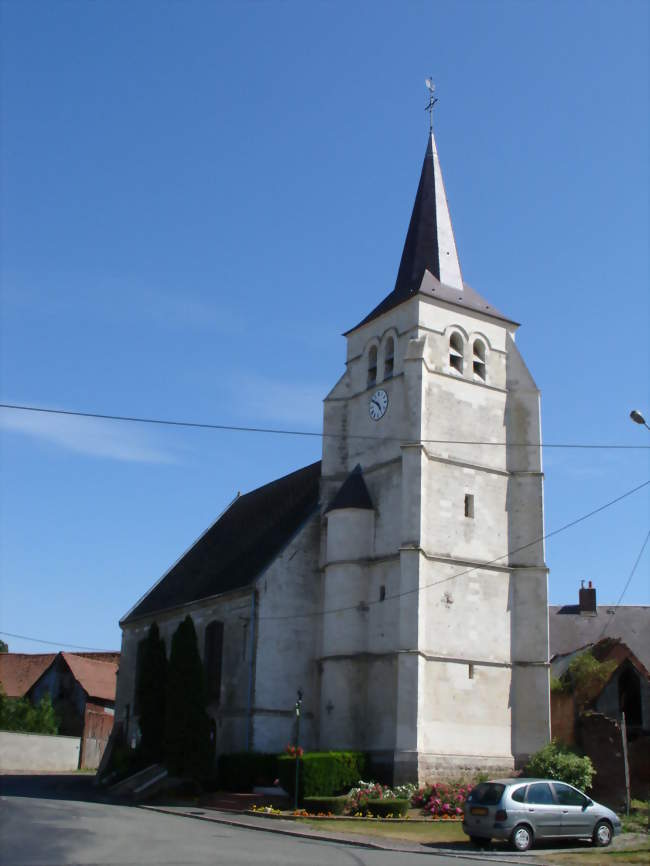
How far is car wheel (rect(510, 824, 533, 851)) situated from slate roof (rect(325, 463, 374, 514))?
14.1m

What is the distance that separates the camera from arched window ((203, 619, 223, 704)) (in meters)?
33.9

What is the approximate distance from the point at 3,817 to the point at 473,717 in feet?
46.3

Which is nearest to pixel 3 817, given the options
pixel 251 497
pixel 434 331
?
pixel 434 331

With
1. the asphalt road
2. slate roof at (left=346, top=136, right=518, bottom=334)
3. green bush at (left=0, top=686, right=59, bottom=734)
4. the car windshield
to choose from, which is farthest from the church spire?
green bush at (left=0, top=686, right=59, bottom=734)

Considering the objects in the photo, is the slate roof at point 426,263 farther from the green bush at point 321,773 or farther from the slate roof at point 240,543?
the green bush at point 321,773

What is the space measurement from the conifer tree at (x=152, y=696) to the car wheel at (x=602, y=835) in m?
17.4

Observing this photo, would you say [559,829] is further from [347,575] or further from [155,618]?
[155,618]

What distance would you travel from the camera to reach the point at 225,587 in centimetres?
3500

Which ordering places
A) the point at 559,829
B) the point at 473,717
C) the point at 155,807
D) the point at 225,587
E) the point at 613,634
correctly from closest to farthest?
the point at 559,829
the point at 155,807
the point at 473,717
the point at 225,587
the point at 613,634

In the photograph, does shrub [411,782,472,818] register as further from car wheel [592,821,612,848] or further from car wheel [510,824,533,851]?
car wheel [510,824,533,851]

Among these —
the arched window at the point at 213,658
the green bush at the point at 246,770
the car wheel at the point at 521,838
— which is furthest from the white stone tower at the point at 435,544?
the car wheel at the point at 521,838

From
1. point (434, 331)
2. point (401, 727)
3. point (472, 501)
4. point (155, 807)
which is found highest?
point (434, 331)

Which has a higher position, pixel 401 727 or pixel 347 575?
pixel 347 575

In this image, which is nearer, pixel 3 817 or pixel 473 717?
pixel 3 817
